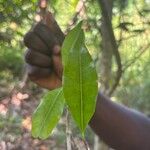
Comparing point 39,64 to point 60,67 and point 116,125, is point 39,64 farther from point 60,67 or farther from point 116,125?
point 116,125

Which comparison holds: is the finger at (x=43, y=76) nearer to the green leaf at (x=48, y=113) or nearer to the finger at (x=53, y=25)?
the finger at (x=53, y=25)

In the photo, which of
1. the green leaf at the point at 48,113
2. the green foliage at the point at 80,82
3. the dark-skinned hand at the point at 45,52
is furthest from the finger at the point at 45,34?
the green foliage at the point at 80,82

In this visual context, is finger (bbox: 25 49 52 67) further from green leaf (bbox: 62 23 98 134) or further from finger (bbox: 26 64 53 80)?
green leaf (bbox: 62 23 98 134)

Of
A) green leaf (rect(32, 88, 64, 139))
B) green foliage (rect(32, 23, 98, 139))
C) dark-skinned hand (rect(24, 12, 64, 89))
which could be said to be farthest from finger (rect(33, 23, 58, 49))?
green foliage (rect(32, 23, 98, 139))

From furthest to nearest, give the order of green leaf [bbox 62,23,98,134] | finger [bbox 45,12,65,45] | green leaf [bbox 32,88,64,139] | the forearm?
the forearm, finger [bbox 45,12,65,45], green leaf [bbox 32,88,64,139], green leaf [bbox 62,23,98,134]

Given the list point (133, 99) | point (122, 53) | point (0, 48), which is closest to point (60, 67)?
point (0, 48)

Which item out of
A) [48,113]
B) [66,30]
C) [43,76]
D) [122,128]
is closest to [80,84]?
[48,113]
